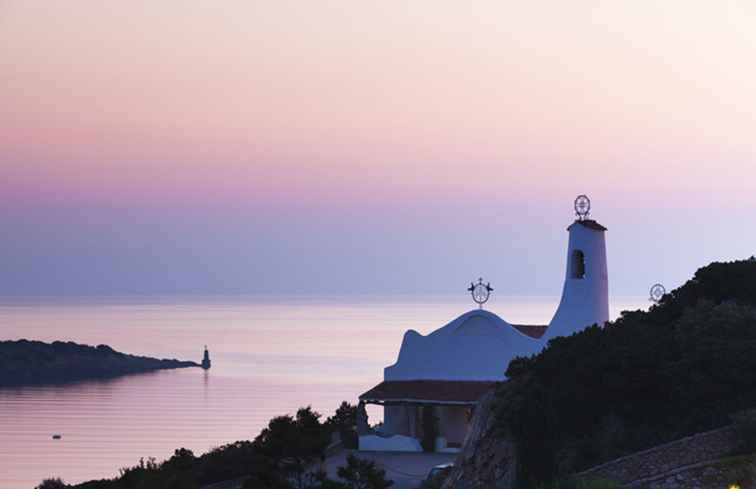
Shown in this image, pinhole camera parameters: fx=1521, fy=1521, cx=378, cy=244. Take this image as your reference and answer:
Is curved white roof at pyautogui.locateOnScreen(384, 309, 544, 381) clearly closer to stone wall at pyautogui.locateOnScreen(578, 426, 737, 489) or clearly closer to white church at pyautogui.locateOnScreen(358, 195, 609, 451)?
white church at pyautogui.locateOnScreen(358, 195, 609, 451)

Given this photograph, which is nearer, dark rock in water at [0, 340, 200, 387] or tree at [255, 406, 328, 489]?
tree at [255, 406, 328, 489]

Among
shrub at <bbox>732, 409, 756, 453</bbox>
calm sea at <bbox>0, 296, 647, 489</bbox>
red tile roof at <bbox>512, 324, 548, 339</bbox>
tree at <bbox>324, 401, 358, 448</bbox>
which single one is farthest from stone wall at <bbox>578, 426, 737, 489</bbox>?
calm sea at <bbox>0, 296, 647, 489</bbox>

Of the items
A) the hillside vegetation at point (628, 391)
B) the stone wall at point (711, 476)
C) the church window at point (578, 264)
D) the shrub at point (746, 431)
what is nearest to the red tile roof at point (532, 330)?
the church window at point (578, 264)

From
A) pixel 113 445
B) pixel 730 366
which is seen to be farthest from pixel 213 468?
pixel 113 445

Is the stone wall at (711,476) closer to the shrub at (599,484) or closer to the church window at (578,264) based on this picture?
the shrub at (599,484)

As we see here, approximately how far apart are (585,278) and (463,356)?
14.8 feet

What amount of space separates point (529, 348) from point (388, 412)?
4228mm

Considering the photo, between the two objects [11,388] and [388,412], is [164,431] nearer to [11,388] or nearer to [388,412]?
[388,412]

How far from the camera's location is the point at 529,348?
4119 cm

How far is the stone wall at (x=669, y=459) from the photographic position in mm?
23156

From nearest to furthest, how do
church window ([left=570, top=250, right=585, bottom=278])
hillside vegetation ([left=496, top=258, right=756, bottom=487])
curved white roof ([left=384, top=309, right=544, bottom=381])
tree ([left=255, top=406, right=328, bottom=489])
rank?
hillside vegetation ([left=496, top=258, right=756, bottom=487])
tree ([left=255, top=406, right=328, bottom=489])
curved white roof ([left=384, top=309, right=544, bottom=381])
church window ([left=570, top=250, right=585, bottom=278])

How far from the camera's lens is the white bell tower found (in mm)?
43094

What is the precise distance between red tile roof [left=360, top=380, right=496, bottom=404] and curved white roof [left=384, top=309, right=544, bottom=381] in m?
0.38

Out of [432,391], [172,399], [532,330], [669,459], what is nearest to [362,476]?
[669,459]
